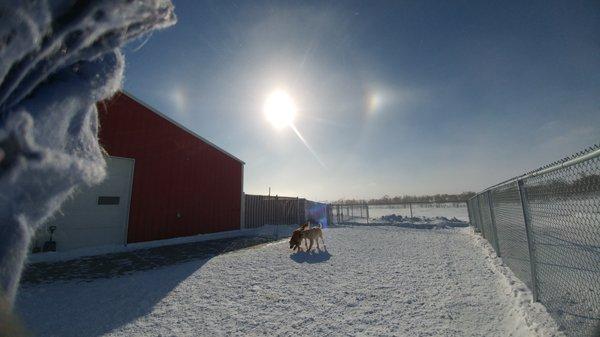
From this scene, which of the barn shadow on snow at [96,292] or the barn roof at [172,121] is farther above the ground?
the barn roof at [172,121]

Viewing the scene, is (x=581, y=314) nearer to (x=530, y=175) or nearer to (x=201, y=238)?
(x=530, y=175)

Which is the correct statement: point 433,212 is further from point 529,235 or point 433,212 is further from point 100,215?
point 100,215

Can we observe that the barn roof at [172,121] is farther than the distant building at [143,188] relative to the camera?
Yes

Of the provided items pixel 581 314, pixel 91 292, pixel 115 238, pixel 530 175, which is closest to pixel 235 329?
pixel 91 292

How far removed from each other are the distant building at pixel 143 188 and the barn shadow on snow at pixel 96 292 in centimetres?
183

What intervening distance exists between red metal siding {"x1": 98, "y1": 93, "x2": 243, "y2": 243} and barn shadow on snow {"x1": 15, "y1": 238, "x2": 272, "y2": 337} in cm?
297

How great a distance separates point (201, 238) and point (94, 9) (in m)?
12.2

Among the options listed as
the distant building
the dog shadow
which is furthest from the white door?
the dog shadow

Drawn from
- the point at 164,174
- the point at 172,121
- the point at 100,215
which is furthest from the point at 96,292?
the point at 172,121

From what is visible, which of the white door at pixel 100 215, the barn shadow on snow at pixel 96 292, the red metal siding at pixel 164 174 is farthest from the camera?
the red metal siding at pixel 164 174

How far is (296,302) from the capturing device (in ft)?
12.9

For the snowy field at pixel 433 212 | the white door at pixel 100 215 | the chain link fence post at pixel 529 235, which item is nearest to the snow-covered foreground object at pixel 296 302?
the chain link fence post at pixel 529 235

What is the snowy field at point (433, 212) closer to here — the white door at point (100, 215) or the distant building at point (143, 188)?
the distant building at point (143, 188)

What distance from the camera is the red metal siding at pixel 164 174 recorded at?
9.41 metres
